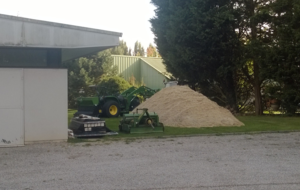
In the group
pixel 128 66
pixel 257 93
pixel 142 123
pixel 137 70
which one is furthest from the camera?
pixel 137 70

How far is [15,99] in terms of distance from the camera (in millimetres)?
11320

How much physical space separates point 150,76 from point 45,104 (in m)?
29.6

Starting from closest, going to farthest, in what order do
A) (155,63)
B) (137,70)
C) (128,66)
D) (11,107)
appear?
(11,107) < (128,66) < (137,70) < (155,63)

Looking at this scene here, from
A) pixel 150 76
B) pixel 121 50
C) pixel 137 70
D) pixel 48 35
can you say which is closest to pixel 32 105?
pixel 48 35

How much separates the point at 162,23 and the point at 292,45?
27.3 ft

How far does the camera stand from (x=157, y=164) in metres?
8.73

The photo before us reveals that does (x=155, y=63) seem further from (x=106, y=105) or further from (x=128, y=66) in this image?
(x=106, y=105)

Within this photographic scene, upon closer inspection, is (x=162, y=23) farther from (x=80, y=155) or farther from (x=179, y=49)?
(x=80, y=155)

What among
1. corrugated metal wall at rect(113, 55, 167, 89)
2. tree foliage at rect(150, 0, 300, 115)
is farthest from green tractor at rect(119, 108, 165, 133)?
corrugated metal wall at rect(113, 55, 167, 89)

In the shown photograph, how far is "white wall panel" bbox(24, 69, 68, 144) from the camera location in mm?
11516

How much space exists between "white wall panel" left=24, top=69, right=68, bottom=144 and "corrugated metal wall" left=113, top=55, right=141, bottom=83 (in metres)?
29.1

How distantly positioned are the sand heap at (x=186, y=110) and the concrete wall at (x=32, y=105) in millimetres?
5685

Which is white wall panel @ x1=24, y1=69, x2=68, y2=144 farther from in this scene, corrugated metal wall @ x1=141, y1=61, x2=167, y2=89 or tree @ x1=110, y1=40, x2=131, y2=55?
tree @ x1=110, y1=40, x2=131, y2=55

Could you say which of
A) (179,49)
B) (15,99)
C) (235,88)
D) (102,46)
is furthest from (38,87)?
(235,88)
